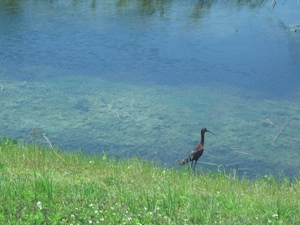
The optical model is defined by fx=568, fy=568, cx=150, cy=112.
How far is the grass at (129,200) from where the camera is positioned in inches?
175

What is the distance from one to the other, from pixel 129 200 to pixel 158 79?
592 cm

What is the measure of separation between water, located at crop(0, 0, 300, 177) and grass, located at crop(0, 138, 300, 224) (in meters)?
1.95

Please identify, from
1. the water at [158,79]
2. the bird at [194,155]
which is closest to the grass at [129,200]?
the bird at [194,155]

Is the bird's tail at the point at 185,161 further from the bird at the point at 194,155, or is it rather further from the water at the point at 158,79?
the water at the point at 158,79

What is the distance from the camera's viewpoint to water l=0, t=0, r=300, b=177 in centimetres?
845

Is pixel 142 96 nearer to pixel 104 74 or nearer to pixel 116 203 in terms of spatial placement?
pixel 104 74

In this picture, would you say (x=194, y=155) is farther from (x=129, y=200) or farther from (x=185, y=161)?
(x=129, y=200)

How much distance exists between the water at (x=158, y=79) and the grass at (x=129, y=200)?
6.40ft

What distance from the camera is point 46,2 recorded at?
15.2m

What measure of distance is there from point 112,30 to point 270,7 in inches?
172

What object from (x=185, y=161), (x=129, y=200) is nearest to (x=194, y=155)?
(x=185, y=161)

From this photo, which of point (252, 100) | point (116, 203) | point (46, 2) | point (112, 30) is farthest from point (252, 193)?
point (46, 2)

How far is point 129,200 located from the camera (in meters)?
4.74

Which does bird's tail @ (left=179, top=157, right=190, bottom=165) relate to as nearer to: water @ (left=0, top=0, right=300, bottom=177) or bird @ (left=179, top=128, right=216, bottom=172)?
bird @ (left=179, top=128, right=216, bottom=172)
